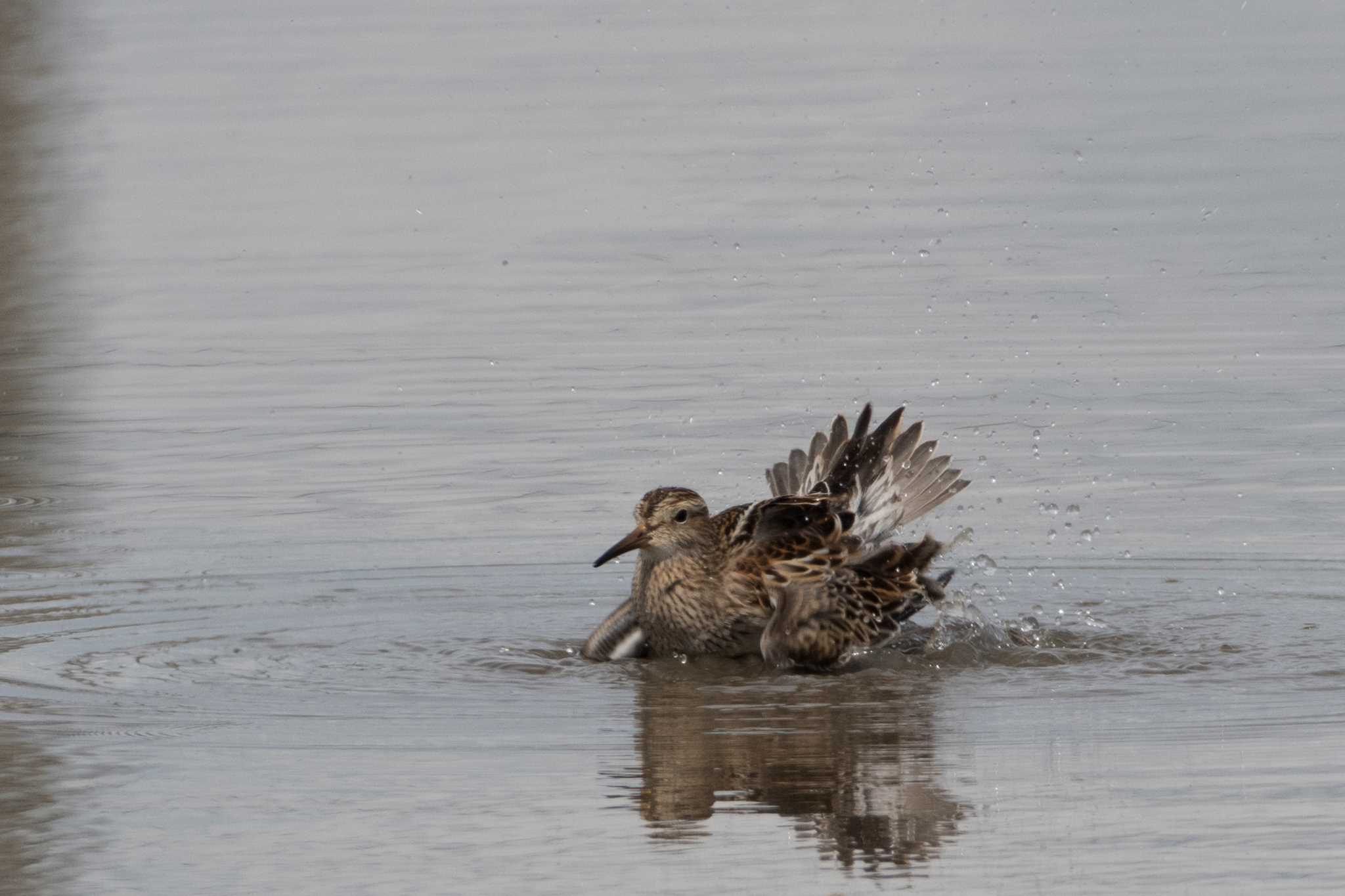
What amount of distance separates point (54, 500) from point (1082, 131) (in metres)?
8.20

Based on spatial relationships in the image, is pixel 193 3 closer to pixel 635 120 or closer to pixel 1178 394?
pixel 635 120

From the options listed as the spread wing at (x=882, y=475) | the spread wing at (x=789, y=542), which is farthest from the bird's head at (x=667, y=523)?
the spread wing at (x=882, y=475)

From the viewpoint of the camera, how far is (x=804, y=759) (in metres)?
7.71

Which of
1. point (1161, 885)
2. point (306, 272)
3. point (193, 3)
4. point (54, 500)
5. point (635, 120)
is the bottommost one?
point (1161, 885)

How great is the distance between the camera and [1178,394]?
1254 centimetres

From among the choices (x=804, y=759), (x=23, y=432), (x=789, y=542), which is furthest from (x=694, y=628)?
(x=23, y=432)

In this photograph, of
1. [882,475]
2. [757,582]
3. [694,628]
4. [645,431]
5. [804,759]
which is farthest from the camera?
[645,431]

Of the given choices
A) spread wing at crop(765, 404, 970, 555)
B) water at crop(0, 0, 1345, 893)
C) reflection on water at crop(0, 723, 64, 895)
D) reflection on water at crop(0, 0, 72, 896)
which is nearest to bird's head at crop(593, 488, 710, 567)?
water at crop(0, 0, 1345, 893)

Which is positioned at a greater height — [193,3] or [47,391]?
[193,3]

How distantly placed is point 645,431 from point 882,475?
1819 millimetres

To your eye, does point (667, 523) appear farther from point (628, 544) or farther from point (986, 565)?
point (986, 565)

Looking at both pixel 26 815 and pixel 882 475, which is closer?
pixel 26 815

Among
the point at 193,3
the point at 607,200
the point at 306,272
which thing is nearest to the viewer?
the point at 306,272

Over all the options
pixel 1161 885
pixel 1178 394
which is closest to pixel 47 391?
pixel 1178 394
